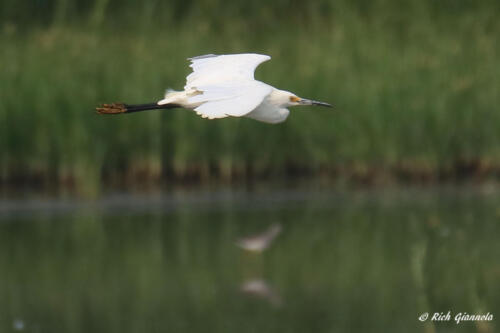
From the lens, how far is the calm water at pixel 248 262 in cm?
804

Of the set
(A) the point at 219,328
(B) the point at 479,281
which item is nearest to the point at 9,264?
(A) the point at 219,328

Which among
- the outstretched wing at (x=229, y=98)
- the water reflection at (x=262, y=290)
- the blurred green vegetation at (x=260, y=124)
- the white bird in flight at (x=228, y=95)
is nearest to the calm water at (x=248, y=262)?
the water reflection at (x=262, y=290)

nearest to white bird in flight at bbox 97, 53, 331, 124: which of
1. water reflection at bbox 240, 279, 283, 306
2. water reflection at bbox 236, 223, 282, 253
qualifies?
water reflection at bbox 240, 279, 283, 306

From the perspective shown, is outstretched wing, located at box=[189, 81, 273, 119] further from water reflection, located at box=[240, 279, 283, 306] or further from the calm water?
water reflection, located at box=[240, 279, 283, 306]

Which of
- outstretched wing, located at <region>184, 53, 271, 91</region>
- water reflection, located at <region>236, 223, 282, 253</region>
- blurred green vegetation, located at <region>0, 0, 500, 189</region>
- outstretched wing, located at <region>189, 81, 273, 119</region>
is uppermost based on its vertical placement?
outstretched wing, located at <region>184, 53, 271, 91</region>

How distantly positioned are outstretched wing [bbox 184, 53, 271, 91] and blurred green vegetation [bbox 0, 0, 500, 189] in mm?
4970

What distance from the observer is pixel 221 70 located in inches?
248

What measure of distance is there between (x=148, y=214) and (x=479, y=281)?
330 cm

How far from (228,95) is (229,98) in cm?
6

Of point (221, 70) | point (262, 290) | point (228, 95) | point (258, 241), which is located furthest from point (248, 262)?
point (228, 95)

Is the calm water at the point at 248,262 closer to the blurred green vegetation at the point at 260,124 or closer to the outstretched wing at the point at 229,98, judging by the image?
the blurred green vegetation at the point at 260,124

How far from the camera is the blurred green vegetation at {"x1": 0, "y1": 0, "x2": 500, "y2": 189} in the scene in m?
11.6

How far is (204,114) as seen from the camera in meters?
4.84

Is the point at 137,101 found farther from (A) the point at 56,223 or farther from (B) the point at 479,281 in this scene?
(B) the point at 479,281
